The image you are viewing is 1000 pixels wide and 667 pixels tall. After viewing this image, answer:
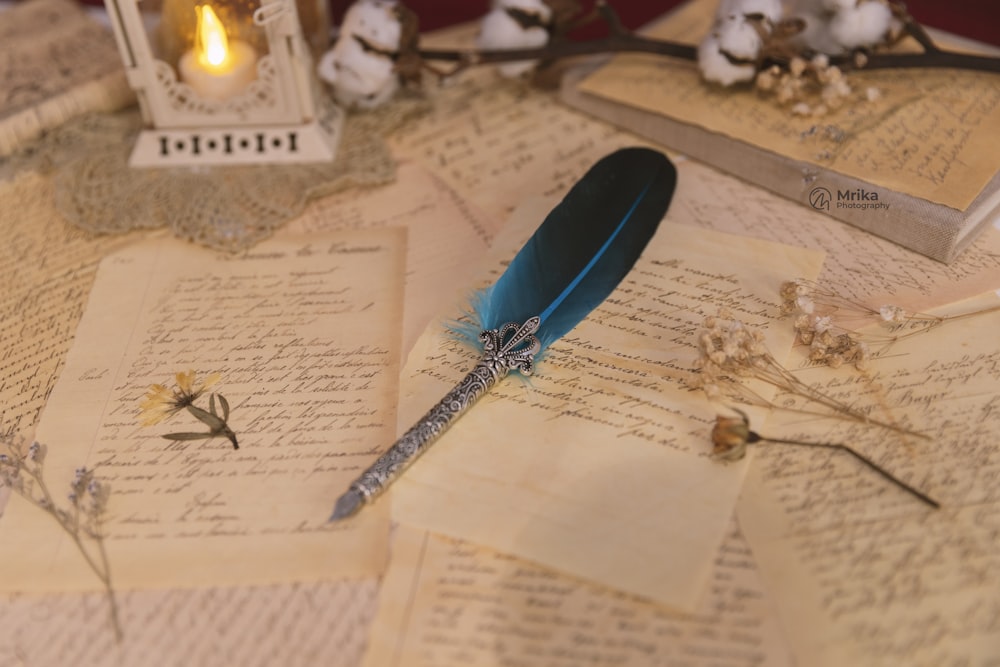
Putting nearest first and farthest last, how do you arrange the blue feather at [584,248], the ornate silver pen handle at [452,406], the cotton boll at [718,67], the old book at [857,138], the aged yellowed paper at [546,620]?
the aged yellowed paper at [546,620]
the ornate silver pen handle at [452,406]
the blue feather at [584,248]
the old book at [857,138]
the cotton boll at [718,67]

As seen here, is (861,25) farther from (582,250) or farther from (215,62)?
(215,62)

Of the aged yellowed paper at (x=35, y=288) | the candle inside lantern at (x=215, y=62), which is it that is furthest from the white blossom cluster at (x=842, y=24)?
the aged yellowed paper at (x=35, y=288)

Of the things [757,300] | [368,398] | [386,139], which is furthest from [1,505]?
[757,300]

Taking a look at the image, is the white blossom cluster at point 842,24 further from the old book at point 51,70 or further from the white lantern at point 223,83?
the old book at point 51,70

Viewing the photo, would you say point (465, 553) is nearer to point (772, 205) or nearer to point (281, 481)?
point (281, 481)

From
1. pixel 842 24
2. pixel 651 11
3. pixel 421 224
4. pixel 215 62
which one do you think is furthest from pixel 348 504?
pixel 651 11
